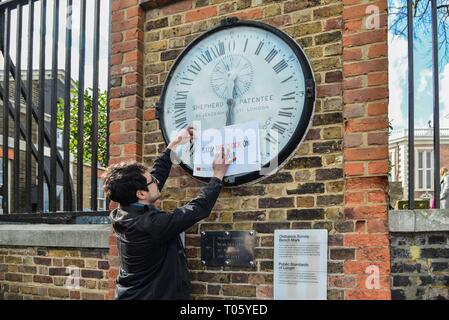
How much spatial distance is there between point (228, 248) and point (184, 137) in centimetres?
83

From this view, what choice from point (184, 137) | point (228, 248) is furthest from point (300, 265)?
point (184, 137)

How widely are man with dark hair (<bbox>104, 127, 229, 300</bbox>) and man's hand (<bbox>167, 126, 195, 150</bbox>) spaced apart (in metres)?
0.45

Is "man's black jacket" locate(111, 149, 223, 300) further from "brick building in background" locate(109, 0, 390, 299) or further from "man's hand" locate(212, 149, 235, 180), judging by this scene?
"brick building in background" locate(109, 0, 390, 299)

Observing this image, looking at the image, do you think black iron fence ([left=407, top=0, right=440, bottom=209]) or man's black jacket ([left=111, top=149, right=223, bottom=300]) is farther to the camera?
black iron fence ([left=407, top=0, right=440, bottom=209])

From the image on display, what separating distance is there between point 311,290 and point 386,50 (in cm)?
152

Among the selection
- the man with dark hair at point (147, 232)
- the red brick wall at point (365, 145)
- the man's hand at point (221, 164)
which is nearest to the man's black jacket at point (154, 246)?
the man with dark hair at point (147, 232)

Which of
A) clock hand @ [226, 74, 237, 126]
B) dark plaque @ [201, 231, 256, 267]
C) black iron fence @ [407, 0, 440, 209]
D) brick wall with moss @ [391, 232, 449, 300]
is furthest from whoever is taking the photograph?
clock hand @ [226, 74, 237, 126]

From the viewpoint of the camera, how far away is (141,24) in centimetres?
382

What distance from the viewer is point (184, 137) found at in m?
3.48

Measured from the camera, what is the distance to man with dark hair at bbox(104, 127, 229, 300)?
2.86 meters

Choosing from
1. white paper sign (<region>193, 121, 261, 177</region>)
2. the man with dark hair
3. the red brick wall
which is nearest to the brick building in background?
the red brick wall

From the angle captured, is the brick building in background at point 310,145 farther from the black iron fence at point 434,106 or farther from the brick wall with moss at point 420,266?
the black iron fence at point 434,106

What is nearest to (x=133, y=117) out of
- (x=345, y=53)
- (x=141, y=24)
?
(x=141, y=24)

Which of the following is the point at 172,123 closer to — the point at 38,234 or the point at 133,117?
the point at 133,117
